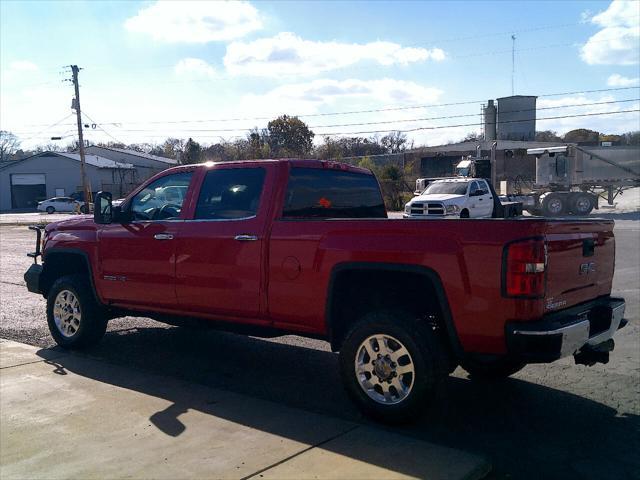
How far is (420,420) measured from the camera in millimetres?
5004

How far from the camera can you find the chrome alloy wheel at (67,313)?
738cm

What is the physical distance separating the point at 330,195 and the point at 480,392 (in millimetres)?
2287

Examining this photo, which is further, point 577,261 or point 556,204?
point 556,204

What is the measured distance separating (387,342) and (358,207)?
6.62ft

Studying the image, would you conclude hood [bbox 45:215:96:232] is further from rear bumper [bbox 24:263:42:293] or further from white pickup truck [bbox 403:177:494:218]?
white pickup truck [bbox 403:177:494:218]

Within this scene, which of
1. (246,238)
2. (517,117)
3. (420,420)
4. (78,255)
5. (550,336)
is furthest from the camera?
(517,117)

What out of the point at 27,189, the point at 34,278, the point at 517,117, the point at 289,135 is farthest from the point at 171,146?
the point at 34,278

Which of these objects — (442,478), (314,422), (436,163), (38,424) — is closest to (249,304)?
(314,422)

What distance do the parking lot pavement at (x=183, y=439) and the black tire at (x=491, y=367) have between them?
665mm

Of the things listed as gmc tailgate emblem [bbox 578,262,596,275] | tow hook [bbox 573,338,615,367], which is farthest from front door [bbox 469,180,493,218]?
gmc tailgate emblem [bbox 578,262,596,275]

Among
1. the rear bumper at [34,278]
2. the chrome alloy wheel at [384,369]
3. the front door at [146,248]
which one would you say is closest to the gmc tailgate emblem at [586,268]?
the chrome alloy wheel at [384,369]

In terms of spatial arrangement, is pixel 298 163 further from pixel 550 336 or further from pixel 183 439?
pixel 550 336

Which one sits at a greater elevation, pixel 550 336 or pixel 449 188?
pixel 449 188

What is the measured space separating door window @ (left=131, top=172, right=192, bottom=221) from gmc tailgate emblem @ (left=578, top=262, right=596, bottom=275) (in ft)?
12.1
